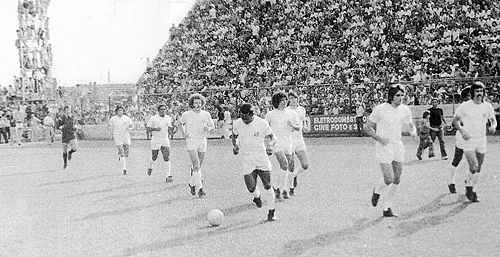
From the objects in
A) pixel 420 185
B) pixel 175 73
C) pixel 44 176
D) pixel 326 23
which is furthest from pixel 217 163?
pixel 175 73

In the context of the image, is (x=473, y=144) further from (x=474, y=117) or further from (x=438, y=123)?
(x=438, y=123)

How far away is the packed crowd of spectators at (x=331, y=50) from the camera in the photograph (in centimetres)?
2708

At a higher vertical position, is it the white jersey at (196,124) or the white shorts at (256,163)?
the white jersey at (196,124)

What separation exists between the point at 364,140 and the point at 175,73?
15728 millimetres

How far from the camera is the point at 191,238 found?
844 centimetres

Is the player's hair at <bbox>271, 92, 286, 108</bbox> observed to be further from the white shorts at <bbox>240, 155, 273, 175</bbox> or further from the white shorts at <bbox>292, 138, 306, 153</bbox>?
the white shorts at <bbox>240, 155, 273, 175</bbox>

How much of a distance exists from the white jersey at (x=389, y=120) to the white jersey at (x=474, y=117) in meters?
1.57

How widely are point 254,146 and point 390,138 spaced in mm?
2118

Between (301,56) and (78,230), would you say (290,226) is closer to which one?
(78,230)

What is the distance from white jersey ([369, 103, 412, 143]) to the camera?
9305 millimetres

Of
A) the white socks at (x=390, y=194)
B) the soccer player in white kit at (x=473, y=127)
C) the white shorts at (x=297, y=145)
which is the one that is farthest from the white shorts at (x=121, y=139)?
the soccer player in white kit at (x=473, y=127)

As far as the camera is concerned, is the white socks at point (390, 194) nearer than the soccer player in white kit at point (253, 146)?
Yes

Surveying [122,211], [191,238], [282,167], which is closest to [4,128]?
[122,211]

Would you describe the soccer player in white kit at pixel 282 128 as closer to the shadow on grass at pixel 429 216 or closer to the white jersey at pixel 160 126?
the shadow on grass at pixel 429 216
